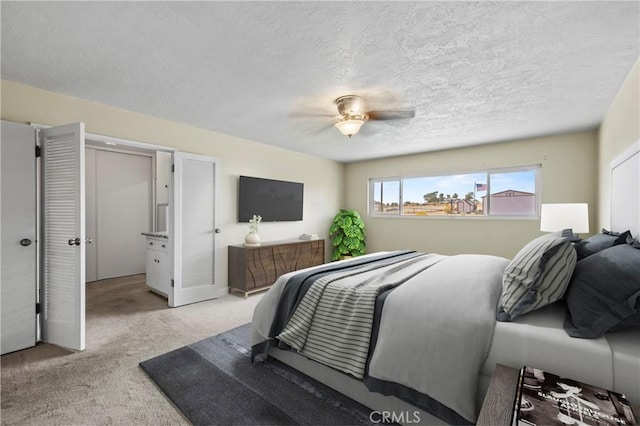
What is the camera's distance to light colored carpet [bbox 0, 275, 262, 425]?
171 cm

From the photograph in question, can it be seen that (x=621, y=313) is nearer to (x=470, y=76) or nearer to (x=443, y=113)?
(x=470, y=76)

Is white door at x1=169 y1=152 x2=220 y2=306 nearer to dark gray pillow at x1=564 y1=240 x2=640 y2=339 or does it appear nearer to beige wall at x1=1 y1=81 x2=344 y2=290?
beige wall at x1=1 y1=81 x2=344 y2=290

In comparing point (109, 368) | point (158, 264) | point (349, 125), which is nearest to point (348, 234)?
point (349, 125)

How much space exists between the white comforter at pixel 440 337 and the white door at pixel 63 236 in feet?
8.70

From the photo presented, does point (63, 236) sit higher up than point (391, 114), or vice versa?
point (391, 114)

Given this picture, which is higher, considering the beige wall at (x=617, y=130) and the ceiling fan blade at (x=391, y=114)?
the ceiling fan blade at (x=391, y=114)

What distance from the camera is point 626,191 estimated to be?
2.26m

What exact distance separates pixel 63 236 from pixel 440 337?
321 centimetres

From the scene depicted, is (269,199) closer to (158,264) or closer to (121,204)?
(158,264)

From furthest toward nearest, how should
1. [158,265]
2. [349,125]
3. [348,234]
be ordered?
[348,234] < [158,265] < [349,125]

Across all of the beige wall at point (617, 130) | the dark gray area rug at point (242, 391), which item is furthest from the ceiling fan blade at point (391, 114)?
the dark gray area rug at point (242, 391)

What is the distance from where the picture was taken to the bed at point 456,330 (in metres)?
1.25

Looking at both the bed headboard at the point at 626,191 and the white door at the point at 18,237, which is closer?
the bed headboard at the point at 626,191

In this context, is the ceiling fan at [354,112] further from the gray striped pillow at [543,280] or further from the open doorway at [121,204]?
the open doorway at [121,204]
